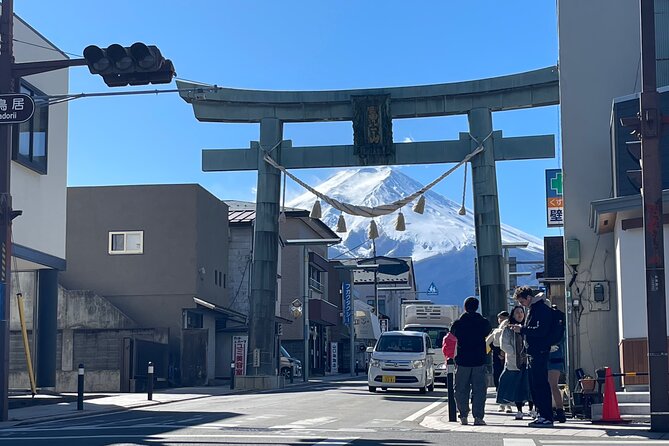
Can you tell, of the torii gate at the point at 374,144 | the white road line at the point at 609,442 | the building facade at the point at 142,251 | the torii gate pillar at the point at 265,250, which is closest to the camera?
the white road line at the point at 609,442

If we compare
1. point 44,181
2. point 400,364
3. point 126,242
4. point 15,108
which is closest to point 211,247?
point 126,242

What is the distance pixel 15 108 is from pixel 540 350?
9.27m

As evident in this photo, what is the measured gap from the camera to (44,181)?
1033 inches

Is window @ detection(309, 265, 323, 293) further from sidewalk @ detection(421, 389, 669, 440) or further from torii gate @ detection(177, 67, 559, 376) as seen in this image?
sidewalk @ detection(421, 389, 669, 440)

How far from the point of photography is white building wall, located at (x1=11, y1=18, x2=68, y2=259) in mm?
24734

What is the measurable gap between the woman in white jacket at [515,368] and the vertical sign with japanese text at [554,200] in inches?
705

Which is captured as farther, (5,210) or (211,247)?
(211,247)

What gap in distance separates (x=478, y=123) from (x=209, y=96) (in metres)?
8.38

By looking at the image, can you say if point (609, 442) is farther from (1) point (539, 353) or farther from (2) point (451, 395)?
(2) point (451, 395)

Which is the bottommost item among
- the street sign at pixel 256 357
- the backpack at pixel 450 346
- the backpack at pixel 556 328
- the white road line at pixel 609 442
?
the white road line at pixel 609 442

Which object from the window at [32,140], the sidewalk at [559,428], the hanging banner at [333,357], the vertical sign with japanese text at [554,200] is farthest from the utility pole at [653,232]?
the hanging banner at [333,357]

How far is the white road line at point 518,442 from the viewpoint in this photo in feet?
36.9

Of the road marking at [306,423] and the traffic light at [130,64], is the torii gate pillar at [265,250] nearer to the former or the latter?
the traffic light at [130,64]

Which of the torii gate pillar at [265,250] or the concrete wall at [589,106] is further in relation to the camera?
the torii gate pillar at [265,250]
